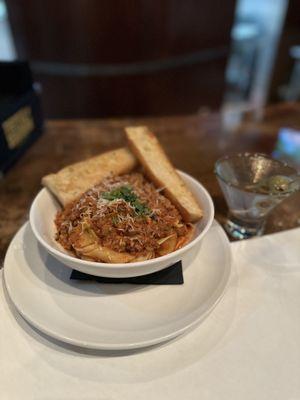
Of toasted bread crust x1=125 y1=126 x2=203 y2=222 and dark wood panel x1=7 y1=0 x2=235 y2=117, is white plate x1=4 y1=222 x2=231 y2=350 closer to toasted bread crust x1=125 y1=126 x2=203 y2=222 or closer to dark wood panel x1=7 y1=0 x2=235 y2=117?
toasted bread crust x1=125 y1=126 x2=203 y2=222

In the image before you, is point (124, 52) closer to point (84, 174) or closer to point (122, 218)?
point (84, 174)

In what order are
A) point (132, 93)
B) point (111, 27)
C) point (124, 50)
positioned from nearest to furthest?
point (111, 27) < point (124, 50) < point (132, 93)

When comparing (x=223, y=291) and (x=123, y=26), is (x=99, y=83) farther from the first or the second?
(x=223, y=291)

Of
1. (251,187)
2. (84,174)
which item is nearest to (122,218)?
(84,174)

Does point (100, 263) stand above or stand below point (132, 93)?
above

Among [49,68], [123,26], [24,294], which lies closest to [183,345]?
[24,294]

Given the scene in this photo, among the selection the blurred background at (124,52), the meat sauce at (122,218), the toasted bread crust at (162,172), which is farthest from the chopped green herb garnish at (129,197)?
the blurred background at (124,52)
